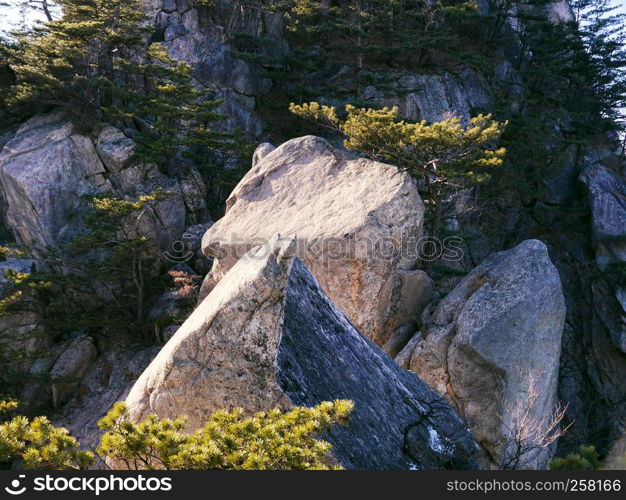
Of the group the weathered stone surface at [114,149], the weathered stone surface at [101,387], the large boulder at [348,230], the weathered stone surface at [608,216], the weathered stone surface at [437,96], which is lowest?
the weathered stone surface at [101,387]

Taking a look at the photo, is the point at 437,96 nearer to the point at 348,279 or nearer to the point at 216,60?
the point at 216,60

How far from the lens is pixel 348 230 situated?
1188cm

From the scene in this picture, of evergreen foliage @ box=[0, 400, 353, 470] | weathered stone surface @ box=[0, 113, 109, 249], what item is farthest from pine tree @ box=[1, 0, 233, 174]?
evergreen foliage @ box=[0, 400, 353, 470]

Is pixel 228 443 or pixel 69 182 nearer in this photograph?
pixel 228 443

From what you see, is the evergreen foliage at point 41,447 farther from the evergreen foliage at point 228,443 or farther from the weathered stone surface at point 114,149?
the weathered stone surface at point 114,149

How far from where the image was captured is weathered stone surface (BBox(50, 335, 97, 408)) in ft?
49.2

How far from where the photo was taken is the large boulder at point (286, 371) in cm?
612

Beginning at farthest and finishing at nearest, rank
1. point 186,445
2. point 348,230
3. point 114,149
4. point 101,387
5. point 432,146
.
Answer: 1. point 114,149
2. point 101,387
3. point 432,146
4. point 348,230
5. point 186,445

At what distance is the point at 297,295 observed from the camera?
21.6 ft

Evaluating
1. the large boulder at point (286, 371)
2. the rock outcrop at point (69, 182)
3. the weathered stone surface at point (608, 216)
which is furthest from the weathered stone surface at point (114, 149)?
the weathered stone surface at point (608, 216)

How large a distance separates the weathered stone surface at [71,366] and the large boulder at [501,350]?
32.2 feet

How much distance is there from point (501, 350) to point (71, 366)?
12.3 metres

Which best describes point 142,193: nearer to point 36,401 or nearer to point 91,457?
point 36,401

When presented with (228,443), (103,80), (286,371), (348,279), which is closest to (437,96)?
(103,80)
